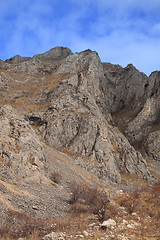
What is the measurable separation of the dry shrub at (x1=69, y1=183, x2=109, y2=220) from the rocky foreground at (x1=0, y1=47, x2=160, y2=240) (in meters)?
0.15

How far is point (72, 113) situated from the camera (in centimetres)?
5425

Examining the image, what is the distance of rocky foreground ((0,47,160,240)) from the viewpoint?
18000 mm

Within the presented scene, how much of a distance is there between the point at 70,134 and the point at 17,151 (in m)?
27.4

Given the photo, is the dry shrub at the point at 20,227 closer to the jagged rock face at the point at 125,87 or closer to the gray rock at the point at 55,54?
the jagged rock face at the point at 125,87

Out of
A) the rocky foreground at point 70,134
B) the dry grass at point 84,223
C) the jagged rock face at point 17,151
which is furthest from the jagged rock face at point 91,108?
the dry grass at point 84,223

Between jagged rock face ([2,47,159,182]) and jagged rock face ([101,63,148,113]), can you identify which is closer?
jagged rock face ([2,47,159,182])

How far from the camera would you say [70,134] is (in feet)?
162

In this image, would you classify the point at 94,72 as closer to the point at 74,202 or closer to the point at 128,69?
the point at 128,69

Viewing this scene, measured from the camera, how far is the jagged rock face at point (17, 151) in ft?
62.2

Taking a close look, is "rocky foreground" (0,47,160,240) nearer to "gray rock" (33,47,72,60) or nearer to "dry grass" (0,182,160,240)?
"dry grass" (0,182,160,240)

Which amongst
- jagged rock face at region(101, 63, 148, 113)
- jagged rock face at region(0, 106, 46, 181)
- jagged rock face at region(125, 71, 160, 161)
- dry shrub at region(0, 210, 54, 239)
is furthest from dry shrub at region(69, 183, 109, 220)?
jagged rock face at region(101, 63, 148, 113)

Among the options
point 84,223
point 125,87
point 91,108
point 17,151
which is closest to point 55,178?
point 17,151

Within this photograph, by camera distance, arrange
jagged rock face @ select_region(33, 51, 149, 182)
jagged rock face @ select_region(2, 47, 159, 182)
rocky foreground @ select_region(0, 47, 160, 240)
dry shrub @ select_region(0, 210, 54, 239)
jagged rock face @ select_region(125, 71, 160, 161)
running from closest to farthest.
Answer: dry shrub @ select_region(0, 210, 54, 239)
rocky foreground @ select_region(0, 47, 160, 240)
jagged rock face @ select_region(33, 51, 149, 182)
jagged rock face @ select_region(2, 47, 159, 182)
jagged rock face @ select_region(125, 71, 160, 161)

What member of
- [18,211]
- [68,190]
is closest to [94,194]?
[68,190]
